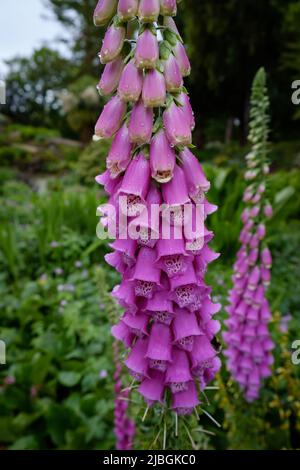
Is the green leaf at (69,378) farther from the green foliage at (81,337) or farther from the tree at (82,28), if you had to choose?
the tree at (82,28)

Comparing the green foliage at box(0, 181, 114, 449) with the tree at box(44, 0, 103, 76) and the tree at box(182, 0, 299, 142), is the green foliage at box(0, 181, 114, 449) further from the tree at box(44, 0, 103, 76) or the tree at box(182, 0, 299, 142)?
the tree at box(44, 0, 103, 76)

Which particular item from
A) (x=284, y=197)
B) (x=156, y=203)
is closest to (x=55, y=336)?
(x=156, y=203)

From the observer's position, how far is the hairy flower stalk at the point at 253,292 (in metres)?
2.17

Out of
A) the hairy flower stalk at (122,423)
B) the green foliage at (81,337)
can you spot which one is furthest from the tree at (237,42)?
the hairy flower stalk at (122,423)

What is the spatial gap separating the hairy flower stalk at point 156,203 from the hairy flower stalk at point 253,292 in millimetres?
1012

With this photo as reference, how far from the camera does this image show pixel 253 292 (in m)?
2.24

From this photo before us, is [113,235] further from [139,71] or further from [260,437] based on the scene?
[260,437]

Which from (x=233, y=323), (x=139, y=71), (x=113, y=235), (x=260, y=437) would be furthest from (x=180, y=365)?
(x=260, y=437)

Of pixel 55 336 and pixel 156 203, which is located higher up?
pixel 55 336

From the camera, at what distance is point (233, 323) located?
2.28 metres

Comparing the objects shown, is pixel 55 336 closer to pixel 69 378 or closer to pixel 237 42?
pixel 69 378

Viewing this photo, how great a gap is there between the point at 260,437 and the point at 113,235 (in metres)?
1.72

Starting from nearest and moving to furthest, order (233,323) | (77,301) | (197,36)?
(233,323), (77,301), (197,36)

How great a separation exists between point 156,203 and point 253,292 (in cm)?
127
